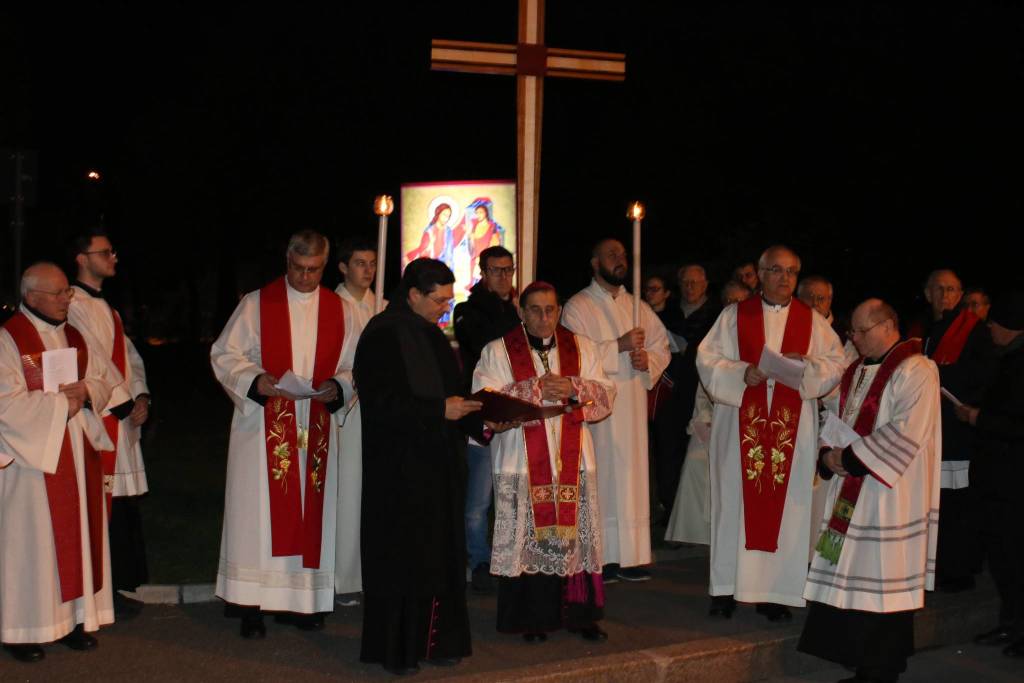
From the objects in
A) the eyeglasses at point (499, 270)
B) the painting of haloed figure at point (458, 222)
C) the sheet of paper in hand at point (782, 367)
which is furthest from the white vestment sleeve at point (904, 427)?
the painting of haloed figure at point (458, 222)

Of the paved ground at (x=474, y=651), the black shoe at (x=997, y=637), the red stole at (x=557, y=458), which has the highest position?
the red stole at (x=557, y=458)

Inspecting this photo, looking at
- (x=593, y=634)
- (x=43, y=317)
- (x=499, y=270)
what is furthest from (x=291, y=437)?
(x=593, y=634)

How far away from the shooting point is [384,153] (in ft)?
110

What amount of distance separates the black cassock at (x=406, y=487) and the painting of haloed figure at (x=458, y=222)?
11.1 feet

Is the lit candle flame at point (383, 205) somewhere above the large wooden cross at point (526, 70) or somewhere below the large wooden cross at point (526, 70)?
below

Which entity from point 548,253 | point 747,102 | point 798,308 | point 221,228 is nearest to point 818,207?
point 747,102

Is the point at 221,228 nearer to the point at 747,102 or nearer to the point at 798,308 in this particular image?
the point at 747,102

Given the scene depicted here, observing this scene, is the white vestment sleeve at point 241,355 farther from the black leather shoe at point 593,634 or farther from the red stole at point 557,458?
the black leather shoe at point 593,634

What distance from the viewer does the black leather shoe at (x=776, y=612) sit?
24.1 feet

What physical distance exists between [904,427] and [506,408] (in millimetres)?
1999

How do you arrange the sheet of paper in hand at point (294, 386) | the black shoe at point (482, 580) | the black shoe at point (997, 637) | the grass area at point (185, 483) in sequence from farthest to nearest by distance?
the grass area at point (185, 483)
the black shoe at point (482, 580)
the black shoe at point (997, 637)
the sheet of paper in hand at point (294, 386)

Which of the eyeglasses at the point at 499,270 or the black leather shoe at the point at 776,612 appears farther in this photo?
the eyeglasses at the point at 499,270

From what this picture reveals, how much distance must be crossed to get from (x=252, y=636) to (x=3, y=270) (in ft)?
113

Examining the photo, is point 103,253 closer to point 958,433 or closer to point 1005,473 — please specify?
point 1005,473
